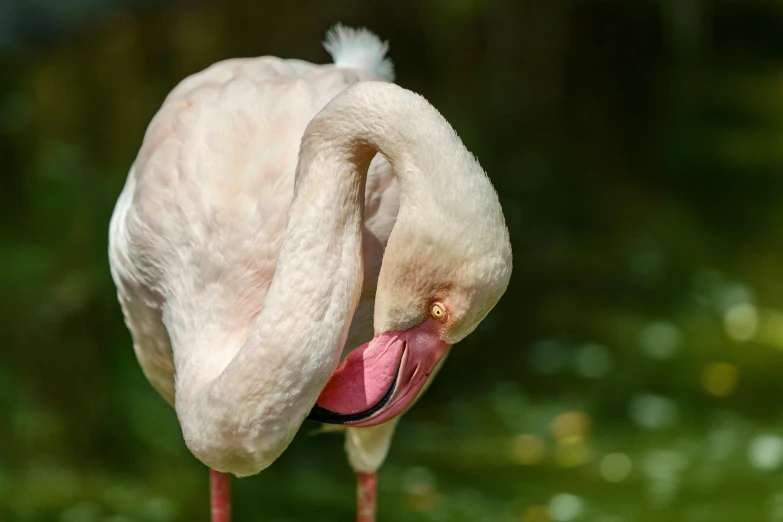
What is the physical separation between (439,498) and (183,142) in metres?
2.50

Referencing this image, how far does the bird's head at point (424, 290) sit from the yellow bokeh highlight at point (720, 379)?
3.42 meters

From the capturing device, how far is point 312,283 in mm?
2344

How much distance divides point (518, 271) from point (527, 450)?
1455mm

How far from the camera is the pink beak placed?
2.46 m

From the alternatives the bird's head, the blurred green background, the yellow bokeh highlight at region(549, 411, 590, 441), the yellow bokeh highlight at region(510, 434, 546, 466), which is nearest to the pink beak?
the bird's head

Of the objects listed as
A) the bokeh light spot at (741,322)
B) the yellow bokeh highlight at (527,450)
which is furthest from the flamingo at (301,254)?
the bokeh light spot at (741,322)

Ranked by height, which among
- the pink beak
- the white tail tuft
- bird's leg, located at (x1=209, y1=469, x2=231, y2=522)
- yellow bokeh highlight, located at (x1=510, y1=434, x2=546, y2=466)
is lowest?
yellow bokeh highlight, located at (x1=510, y1=434, x2=546, y2=466)

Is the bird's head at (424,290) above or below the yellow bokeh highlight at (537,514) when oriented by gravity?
above

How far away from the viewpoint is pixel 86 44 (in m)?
7.10

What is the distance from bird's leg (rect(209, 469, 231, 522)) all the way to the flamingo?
23.9 inches

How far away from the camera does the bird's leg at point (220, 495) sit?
3.44 m

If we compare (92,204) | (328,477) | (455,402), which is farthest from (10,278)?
(455,402)

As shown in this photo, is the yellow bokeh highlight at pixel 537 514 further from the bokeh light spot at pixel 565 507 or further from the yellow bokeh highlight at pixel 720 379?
the yellow bokeh highlight at pixel 720 379

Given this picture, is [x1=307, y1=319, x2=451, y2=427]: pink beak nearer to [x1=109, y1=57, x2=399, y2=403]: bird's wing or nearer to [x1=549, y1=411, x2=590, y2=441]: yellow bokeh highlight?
[x1=109, y1=57, x2=399, y2=403]: bird's wing
